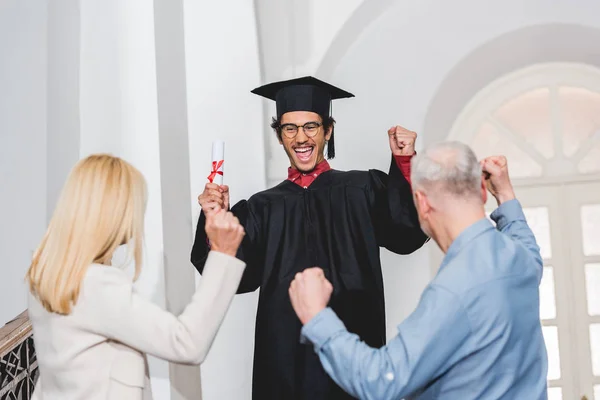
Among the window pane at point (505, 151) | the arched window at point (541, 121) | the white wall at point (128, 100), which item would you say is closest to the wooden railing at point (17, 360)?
the white wall at point (128, 100)

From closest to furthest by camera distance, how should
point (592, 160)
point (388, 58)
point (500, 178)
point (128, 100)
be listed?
point (500, 178)
point (128, 100)
point (388, 58)
point (592, 160)

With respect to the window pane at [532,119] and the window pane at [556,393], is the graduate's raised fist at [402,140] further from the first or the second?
the window pane at [556,393]

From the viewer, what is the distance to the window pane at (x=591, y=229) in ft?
15.8

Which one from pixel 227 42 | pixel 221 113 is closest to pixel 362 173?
pixel 221 113

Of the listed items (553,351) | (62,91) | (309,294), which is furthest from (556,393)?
(62,91)

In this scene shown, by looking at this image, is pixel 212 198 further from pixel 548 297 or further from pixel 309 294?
pixel 548 297

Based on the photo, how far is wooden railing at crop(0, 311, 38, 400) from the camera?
2.89 m

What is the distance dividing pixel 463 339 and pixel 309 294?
1.37 feet

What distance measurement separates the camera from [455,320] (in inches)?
71.5

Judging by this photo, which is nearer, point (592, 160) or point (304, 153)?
point (304, 153)

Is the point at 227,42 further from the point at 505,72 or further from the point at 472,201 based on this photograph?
the point at 472,201

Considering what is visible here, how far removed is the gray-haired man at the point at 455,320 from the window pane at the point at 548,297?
2.95 meters

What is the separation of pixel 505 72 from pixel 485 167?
265cm

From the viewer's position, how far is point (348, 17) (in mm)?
4402
